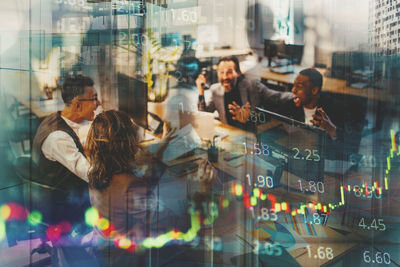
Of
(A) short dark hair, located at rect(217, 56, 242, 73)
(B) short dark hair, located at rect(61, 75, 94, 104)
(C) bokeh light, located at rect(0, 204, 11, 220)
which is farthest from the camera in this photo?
(C) bokeh light, located at rect(0, 204, 11, 220)

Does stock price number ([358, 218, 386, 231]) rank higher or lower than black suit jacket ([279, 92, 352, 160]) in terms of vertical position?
lower

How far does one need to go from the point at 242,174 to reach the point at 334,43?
4.47 ft

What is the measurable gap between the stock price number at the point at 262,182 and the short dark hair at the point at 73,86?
1.69 meters

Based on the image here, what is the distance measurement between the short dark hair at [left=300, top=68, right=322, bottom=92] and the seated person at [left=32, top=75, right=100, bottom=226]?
6.20ft

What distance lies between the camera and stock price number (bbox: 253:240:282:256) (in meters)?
3.10

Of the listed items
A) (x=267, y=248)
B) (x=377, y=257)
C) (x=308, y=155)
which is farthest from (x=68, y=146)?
(x=377, y=257)

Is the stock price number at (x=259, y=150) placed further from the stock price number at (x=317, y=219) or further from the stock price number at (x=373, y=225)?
the stock price number at (x=373, y=225)

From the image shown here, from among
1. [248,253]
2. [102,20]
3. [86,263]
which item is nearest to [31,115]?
[102,20]

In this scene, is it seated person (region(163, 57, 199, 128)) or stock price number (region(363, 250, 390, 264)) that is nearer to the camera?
A: stock price number (region(363, 250, 390, 264))

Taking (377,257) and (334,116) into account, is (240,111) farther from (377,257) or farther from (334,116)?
(377,257)

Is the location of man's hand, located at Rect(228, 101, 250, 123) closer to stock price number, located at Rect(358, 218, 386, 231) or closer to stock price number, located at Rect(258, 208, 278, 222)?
stock price number, located at Rect(258, 208, 278, 222)

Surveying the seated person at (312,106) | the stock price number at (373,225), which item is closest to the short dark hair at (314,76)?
the seated person at (312,106)


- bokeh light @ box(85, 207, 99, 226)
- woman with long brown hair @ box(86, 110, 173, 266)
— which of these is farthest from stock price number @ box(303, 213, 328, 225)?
bokeh light @ box(85, 207, 99, 226)

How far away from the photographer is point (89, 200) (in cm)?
328
